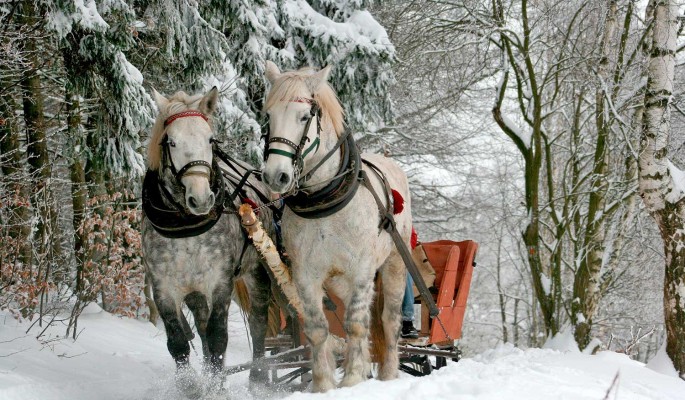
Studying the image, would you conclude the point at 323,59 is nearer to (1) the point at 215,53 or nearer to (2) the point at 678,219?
(1) the point at 215,53

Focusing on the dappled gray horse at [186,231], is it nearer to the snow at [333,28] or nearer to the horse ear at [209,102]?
the horse ear at [209,102]

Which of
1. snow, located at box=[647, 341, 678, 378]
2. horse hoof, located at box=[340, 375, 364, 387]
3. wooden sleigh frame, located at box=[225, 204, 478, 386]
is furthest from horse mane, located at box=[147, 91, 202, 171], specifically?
snow, located at box=[647, 341, 678, 378]

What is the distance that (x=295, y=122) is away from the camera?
4.19 meters

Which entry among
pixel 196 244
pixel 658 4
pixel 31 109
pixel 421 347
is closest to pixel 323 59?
pixel 31 109

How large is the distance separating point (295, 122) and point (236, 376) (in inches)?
167

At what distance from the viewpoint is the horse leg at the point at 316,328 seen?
14.8ft

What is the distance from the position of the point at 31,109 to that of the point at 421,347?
5915 millimetres

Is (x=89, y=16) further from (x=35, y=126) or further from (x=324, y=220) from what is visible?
(x=324, y=220)

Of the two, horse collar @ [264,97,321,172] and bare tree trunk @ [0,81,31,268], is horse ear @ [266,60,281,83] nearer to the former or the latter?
horse collar @ [264,97,321,172]

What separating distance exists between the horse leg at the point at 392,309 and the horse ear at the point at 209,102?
1745 millimetres

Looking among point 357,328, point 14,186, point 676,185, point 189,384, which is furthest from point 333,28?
point 189,384

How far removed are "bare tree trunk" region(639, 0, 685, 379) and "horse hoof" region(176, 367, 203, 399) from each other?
4749 mm

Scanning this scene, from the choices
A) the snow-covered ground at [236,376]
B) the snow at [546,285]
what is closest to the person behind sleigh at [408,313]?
the snow-covered ground at [236,376]

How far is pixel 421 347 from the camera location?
6066mm
